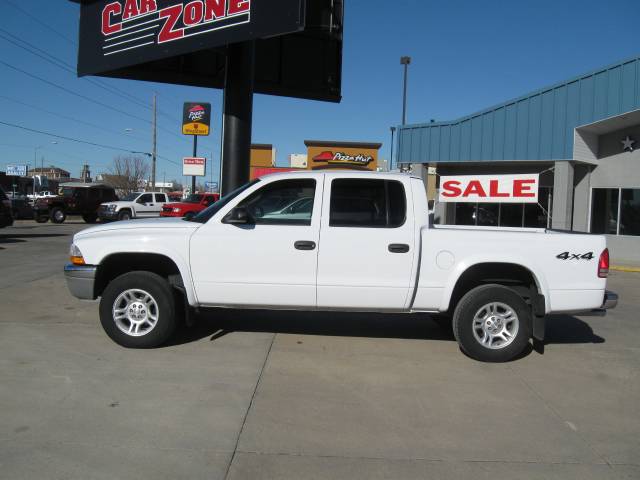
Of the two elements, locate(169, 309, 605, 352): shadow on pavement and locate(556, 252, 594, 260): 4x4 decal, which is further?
locate(169, 309, 605, 352): shadow on pavement

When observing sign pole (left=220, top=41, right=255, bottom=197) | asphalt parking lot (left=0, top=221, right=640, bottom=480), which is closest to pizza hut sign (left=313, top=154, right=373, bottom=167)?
sign pole (left=220, top=41, right=255, bottom=197)

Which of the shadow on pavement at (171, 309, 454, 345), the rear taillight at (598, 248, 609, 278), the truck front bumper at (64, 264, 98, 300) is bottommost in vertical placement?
the shadow on pavement at (171, 309, 454, 345)

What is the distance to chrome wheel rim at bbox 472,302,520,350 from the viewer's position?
5.80 meters

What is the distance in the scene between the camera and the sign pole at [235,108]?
10368mm

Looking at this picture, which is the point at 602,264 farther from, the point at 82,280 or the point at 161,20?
the point at 161,20

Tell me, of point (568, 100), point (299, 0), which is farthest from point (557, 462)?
point (568, 100)

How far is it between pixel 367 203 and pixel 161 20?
6.54 meters

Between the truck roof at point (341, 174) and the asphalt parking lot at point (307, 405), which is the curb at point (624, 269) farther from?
the truck roof at point (341, 174)

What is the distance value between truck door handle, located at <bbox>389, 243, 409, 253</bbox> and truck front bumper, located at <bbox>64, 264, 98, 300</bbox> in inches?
123

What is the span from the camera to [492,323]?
581cm

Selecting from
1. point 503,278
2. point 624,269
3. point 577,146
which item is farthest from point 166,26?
point 577,146

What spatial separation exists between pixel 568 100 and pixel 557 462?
53.7 feet

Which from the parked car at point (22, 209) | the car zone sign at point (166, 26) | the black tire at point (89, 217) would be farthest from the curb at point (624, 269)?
the parked car at point (22, 209)

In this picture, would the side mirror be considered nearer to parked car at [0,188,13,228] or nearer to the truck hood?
the truck hood
